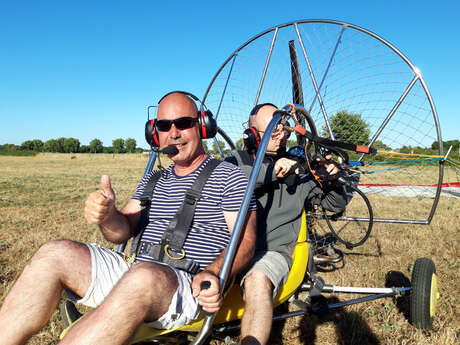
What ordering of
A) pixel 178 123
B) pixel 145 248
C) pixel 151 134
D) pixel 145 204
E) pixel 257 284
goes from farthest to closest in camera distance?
1. pixel 151 134
2. pixel 145 204
3. pixel 178 123
4. pixel 145 248
5. pixel 257 284

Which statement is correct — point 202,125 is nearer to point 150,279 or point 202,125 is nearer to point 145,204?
point 145,204

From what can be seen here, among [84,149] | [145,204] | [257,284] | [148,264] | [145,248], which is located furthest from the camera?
[84,149]

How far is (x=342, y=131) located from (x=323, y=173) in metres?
1.32

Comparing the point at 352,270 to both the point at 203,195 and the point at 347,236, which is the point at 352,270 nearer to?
the point at 347,236

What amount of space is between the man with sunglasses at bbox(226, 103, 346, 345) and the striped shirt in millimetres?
357

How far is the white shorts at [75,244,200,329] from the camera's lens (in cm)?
165

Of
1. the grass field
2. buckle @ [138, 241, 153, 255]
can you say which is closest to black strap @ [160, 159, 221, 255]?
buckle @ [138, 241, 153, 255]

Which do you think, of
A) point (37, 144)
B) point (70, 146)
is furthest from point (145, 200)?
point (37, 144)

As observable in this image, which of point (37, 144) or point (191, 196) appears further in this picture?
point (37, 144)

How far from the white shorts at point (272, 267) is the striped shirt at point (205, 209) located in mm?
308

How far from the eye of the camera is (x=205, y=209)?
6.98ft

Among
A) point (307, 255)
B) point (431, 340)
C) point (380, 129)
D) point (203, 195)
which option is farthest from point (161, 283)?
point (380, 129)

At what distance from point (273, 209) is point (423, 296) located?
4.81ft

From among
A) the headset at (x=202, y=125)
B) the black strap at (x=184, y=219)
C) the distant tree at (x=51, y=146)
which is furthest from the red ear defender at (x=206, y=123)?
the distant tree at (x=51, y=146)
